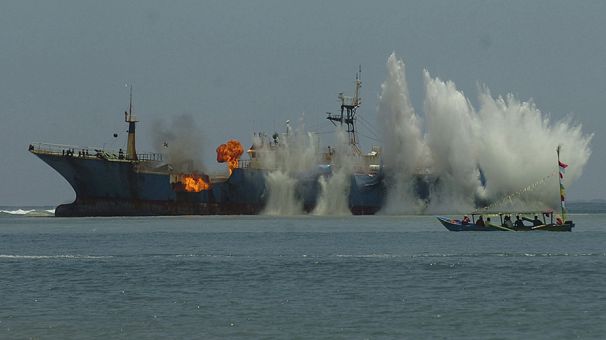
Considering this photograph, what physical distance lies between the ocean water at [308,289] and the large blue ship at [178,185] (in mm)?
54878

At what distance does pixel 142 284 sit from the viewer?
158 ft

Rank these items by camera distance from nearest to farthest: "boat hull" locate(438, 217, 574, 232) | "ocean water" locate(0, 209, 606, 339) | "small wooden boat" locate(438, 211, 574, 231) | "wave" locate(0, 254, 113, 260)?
"ocean water" locate(0, 209, 606, 339)
"wave" locate(0, 254, 113, 260)
"boat hull" locate(438, 217, 574, 232)
"small wooden boat" locate(438, 211, 574, 231)

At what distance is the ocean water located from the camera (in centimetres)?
3491

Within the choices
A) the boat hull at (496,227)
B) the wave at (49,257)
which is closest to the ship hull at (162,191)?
the boat hull at (496,227)

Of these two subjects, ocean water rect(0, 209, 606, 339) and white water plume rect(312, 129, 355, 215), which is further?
white water plume rect(312, 129, 355, 215)

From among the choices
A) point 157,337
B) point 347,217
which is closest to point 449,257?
point 157,337

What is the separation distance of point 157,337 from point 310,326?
5.48 meters

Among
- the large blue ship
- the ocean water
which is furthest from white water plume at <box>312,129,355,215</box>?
the ocean water

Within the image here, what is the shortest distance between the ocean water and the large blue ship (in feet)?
180

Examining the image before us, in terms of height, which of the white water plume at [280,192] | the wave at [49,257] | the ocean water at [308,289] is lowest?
the ocean water at [308,289]

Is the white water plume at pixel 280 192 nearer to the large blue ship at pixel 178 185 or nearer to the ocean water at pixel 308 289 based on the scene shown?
→ the large blue ship at pixel 178 185

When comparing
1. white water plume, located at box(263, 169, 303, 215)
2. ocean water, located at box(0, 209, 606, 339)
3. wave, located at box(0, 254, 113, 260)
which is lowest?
ocean water, located at box(0, 209, 606, 339)

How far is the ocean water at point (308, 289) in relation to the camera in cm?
3491

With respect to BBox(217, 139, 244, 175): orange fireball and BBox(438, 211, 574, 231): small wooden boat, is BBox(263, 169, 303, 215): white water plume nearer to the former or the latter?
BBox(217, 139, 244, 175): orange fireball
